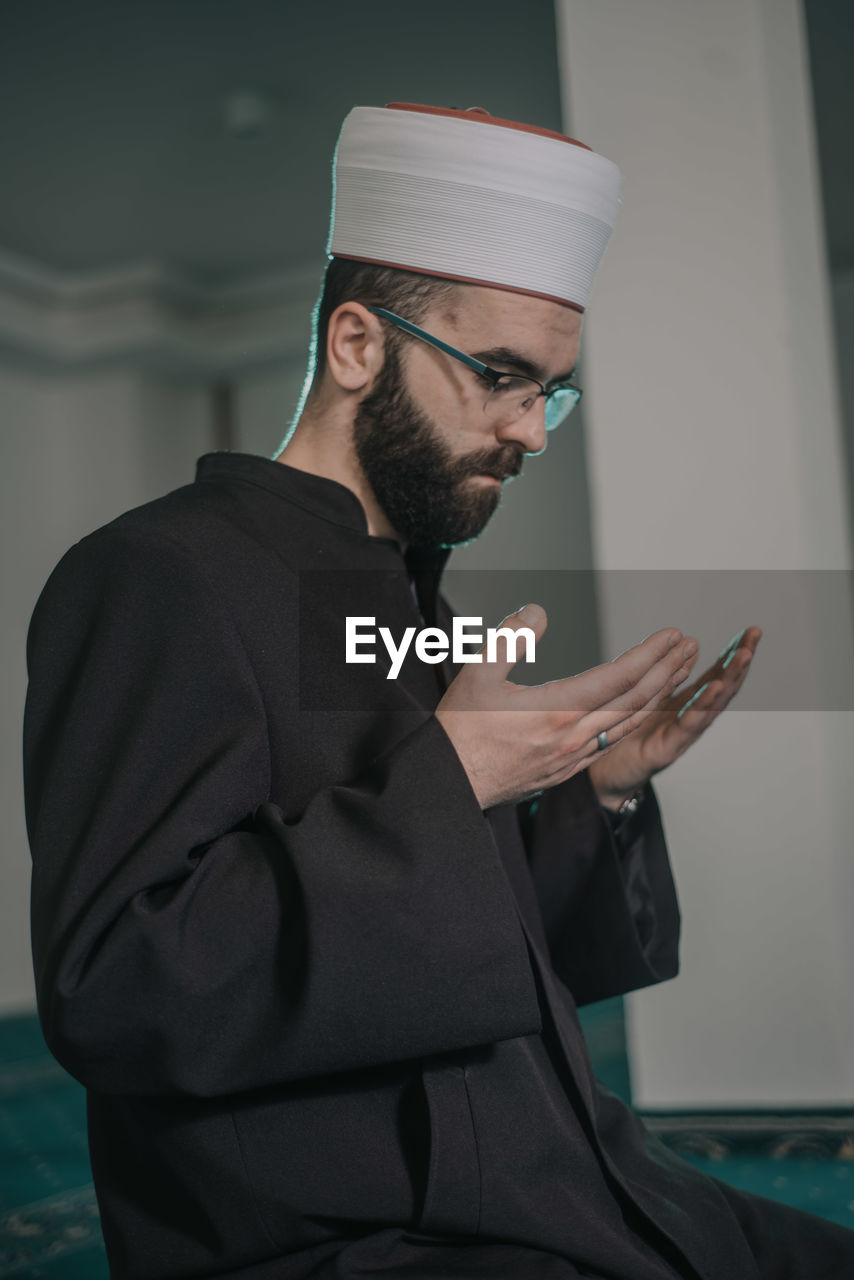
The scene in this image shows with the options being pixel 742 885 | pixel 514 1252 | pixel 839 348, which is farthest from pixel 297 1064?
pixel 839 348

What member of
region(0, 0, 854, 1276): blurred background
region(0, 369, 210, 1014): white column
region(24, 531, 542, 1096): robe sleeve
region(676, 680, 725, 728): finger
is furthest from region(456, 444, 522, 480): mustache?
region(0, 369, 210, 1014): white column

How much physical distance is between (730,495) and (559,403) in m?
1.25

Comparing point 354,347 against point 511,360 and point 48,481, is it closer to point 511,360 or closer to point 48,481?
point 511,360

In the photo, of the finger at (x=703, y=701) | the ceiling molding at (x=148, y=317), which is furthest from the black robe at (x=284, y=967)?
the ceiling molding at (x=148, y=317)

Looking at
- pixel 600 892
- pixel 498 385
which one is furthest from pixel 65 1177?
pixel 498 385

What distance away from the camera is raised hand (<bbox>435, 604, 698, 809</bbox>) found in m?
0.96

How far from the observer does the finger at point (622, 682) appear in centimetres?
97

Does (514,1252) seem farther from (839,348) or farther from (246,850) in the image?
(839,348)

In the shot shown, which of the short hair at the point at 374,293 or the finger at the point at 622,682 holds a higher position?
the short hair at the point at 374,293

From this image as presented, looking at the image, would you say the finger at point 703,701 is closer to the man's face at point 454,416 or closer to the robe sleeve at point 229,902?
the man's face at point 454,416

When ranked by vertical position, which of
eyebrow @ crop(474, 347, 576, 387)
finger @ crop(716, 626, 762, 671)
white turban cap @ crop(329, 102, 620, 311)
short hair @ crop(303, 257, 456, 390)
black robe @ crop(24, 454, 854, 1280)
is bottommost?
black robe @ crop(24, 454, 854, 1280)

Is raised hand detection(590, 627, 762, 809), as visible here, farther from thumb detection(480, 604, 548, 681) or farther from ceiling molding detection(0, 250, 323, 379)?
ceiling molding detection(0, 250, 323, 379)

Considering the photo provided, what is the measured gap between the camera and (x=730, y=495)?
8.48 feet

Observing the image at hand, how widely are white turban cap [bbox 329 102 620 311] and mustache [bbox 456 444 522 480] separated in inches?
7.2
